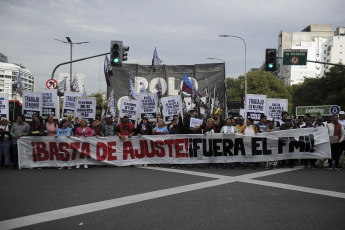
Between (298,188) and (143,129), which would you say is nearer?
(298,188)

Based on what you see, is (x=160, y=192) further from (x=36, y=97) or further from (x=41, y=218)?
(x=36, y=97)

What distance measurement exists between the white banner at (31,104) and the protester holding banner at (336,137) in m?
10.0

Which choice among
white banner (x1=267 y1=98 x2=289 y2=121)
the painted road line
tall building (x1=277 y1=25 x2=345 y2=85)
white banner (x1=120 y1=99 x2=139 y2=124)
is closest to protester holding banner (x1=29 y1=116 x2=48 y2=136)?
white banner (x1=120 y1=99 x2=139 y2=124)

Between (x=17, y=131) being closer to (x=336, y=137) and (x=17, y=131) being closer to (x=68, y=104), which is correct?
(x=68, y=104)

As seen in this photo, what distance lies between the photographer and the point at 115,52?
16016mm

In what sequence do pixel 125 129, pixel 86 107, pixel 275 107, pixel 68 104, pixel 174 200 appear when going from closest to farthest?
pixel 174 200 → pixel 125 129 → pixel 86 107 → pixel 275 107 → pixel 68 104

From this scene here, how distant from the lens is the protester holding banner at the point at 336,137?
10914 mm

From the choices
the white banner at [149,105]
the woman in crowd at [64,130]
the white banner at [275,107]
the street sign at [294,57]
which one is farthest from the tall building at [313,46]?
the woman in crowd at [64,130]

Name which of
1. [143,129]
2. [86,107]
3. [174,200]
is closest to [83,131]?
[143,129]

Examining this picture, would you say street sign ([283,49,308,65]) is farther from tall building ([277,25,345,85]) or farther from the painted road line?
tall building ([277,25,345,85])

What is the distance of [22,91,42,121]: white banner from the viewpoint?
13.2 m

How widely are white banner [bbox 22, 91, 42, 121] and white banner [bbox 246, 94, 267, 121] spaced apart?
781 centimetres

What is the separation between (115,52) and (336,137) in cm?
970

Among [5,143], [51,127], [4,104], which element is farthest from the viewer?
[4,104]
